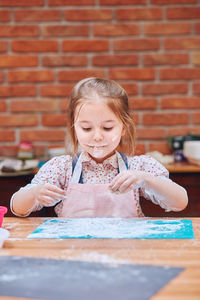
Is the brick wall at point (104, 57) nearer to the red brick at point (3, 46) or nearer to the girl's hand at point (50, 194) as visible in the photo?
the red brick at point (3, 46)

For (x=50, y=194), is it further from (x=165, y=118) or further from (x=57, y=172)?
(x=165, y=118)

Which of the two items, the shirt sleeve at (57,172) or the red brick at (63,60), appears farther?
the red brick at (63,60)

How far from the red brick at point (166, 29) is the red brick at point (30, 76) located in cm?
70

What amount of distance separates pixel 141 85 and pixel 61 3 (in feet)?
2.46

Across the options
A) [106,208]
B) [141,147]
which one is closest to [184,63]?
[141,147]

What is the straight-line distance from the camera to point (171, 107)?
2.86 metres

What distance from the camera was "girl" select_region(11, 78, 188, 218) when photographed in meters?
1.40

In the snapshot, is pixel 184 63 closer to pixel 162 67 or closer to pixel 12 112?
pixel 162 67

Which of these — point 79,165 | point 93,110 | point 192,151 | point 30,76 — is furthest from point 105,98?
point 30,76

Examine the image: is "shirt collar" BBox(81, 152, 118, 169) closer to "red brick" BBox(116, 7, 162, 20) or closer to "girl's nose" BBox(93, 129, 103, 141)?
"girl's nose" BBox(93, 129, 103, 141)

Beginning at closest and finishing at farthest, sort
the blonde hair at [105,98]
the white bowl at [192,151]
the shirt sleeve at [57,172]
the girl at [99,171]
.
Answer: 1. the girl at [99,171]
2. the blonde hair at [105,98]
3. the shirt sleeve at [57,172]
4. the white bowl at [192,151]

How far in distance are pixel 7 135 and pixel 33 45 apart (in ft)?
2.04

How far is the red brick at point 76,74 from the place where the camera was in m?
2.86

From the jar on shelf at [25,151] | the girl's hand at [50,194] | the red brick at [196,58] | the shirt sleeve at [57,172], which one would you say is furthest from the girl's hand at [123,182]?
the red brick at [196,58]
